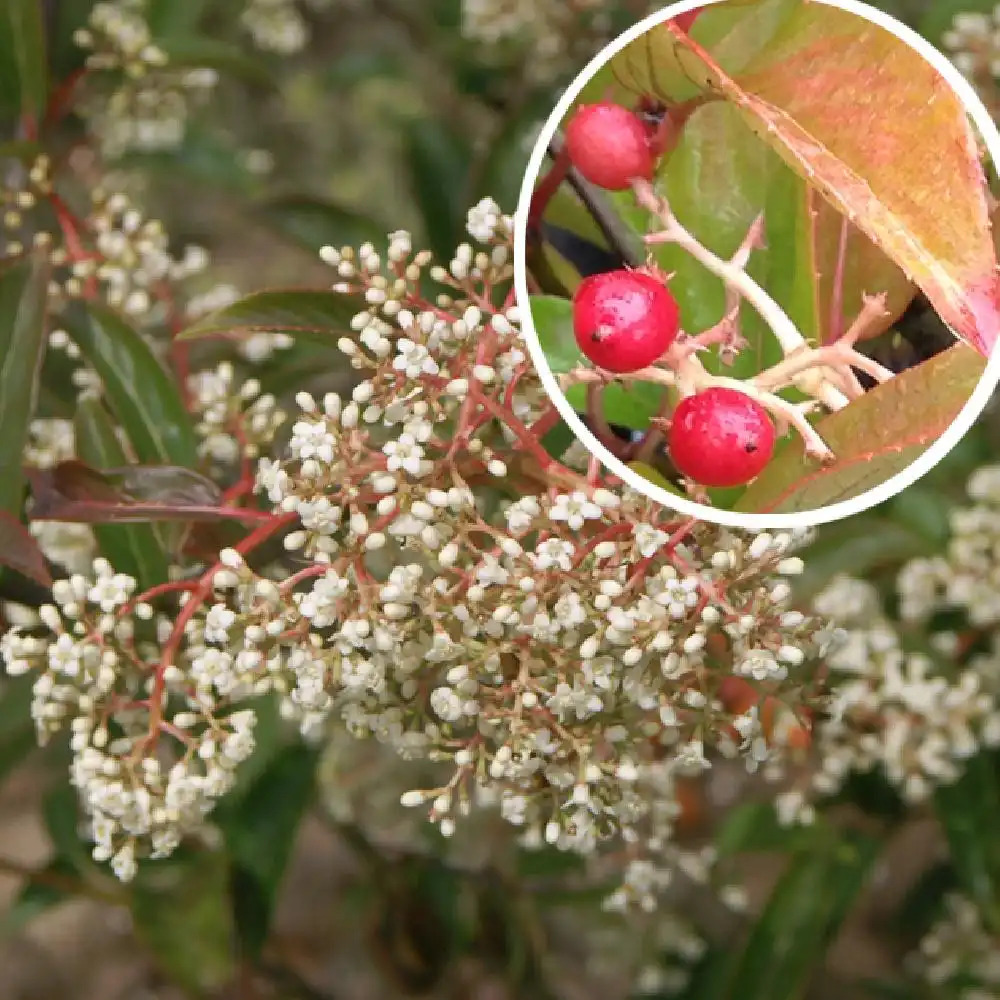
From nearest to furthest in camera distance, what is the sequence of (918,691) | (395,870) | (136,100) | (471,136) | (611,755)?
1. (611,755)
2. (918,691)
3. (136,100)
4. (395,870)
5. (471,136)

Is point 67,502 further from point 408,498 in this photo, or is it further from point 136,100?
point 136,100

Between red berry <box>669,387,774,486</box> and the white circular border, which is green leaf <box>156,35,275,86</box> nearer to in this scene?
the white circular border

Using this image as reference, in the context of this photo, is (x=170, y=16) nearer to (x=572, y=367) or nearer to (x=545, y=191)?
(x=545, y=191)

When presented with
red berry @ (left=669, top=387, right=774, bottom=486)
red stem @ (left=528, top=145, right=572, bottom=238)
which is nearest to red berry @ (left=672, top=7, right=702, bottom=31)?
red stem @ (left=528, top=145, right=572, bottom=238)

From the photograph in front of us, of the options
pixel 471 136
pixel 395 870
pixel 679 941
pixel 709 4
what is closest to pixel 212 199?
pixel 471 136

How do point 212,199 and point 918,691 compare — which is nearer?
point 918,691

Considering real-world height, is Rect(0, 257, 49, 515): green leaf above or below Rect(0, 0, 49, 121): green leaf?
below

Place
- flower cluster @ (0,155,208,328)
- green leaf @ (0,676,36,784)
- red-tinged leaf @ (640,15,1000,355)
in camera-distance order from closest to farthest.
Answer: red-tinged leaf @ (640,15,1000,355), flower cluster @ (0,155,208,328), green leaf @ (0,676,36,784)
